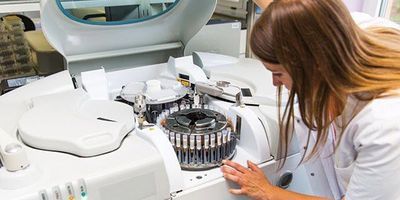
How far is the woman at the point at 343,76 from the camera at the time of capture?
0.69 m

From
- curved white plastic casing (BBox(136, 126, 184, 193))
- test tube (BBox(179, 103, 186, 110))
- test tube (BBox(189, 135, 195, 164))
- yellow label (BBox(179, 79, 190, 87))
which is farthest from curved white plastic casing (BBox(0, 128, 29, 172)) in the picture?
yellow label (BBox(179, 79, 190, 87))

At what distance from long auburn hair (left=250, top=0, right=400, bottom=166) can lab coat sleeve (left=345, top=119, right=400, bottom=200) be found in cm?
7

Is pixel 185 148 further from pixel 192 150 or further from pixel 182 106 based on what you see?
pixel 182 106

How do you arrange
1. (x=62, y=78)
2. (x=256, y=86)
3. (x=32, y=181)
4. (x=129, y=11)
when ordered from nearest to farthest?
(x=32, y=181), (x=62, y=78), (x=256, y=86), (x=129, y=11)

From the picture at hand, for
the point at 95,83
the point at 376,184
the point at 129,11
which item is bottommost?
the point at 376,184

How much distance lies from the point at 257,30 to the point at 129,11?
0.73 meters

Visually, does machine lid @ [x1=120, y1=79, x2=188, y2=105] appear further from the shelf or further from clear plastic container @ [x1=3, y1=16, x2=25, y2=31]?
clear plastic container @ [x1=3, y1=16, x2=25, y2=31]

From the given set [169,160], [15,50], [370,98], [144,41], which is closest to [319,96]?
[370,98]

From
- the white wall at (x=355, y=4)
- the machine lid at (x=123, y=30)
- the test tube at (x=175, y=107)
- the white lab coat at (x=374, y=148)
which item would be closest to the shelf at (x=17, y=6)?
the machine lid at (x=123, y=30)

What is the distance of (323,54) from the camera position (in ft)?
2.28

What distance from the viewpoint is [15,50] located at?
4.64 feet

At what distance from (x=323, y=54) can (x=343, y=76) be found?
68 mm

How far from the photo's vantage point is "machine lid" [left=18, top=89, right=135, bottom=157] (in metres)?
0.77

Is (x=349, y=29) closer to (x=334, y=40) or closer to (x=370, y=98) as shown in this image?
(x=334, y=40)
